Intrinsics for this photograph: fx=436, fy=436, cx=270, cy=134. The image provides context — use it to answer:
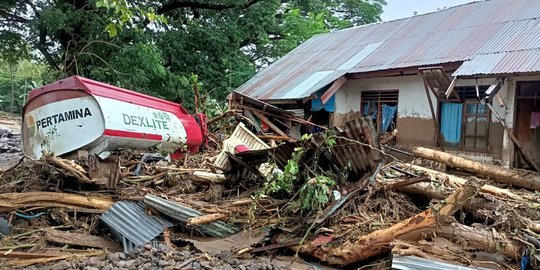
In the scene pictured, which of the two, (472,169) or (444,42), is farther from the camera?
(444,42)

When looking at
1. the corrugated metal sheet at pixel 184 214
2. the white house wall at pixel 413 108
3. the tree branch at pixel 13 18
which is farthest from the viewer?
the tree branch at pixel 13 18

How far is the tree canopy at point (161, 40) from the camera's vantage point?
12727 millimetres

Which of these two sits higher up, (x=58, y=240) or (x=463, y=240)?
(x=463, y=240)

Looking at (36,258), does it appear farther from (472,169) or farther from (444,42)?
(444,42)

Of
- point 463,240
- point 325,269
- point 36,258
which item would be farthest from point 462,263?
point 36,258

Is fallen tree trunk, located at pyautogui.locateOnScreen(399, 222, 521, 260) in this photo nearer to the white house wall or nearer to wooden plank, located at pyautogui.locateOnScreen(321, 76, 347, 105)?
the white house wall

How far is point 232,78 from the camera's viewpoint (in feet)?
61.9

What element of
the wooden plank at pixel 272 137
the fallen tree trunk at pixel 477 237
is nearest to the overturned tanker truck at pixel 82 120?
the wooden plank at pixel 272 137

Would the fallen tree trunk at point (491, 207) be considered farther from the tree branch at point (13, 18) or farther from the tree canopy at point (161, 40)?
the tree branch at point (13, 18)

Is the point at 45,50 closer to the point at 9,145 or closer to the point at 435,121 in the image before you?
the point at 9,145

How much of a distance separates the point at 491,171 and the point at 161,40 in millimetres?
12668

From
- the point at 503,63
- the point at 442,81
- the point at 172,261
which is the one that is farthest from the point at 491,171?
the point at 172,261

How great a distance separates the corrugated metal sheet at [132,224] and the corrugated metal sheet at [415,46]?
22.8 feet

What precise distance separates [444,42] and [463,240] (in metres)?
8.11
